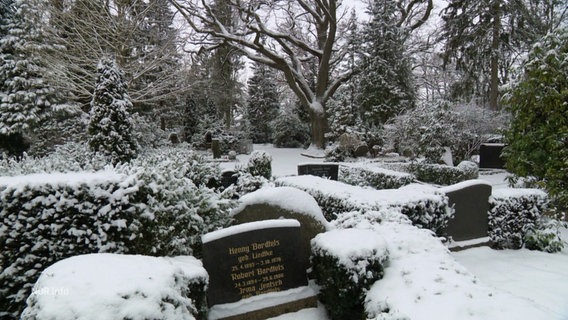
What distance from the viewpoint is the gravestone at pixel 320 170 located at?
12430mm

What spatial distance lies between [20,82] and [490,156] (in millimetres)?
23255

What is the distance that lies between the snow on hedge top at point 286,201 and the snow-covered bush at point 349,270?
3.13 ft

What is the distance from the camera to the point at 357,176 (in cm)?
1248

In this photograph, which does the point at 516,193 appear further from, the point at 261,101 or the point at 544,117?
the point at 261,101

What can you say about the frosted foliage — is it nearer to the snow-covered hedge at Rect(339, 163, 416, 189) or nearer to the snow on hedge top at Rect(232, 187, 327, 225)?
the snow-covered hedge at Rect(339, 163, 416, 189)

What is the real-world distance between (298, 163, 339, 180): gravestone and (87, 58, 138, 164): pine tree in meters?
5.94

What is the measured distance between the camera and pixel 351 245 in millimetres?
4035

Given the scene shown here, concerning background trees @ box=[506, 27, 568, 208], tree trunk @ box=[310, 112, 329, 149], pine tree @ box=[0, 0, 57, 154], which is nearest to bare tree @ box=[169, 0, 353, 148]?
tree trunk @ box=[310, 112, 329, 149]

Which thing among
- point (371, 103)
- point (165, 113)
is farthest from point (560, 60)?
point (165, 113)

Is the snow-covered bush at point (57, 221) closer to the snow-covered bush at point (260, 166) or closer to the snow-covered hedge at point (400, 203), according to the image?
the snow-covered hedge at point (400, 203)

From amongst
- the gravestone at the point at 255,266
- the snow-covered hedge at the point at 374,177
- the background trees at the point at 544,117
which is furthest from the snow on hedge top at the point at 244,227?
the snow-covered hedge at the point at 374,177

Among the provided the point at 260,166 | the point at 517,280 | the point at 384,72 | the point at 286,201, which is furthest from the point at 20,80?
the point at 384,72

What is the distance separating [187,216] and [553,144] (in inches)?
308

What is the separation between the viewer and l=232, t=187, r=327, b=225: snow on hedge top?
5.23 metres
